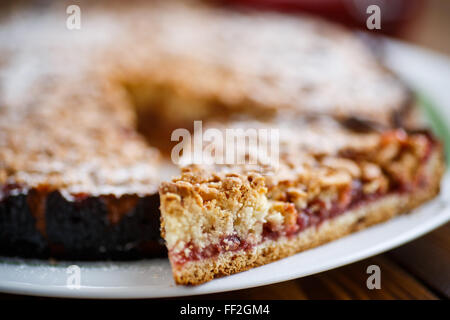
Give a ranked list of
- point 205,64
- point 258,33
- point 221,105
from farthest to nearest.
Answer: point 258,33 → point 205,64 → point 221,105

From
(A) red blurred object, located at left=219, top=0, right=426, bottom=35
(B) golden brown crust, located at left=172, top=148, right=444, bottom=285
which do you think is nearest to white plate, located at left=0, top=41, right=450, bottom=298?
(B) golden brown crust, located at left=172, top=148, right=444, bottom=285

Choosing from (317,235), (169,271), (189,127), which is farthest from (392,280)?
(189,127)

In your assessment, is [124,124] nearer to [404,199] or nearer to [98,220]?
[98,220]

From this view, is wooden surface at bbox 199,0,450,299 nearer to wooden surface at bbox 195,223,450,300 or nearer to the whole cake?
wooden surface at bbox 195,223,450,300

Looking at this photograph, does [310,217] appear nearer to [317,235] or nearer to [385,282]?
[317,235]

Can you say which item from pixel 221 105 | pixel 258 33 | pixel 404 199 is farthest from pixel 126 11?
pixel 404 199

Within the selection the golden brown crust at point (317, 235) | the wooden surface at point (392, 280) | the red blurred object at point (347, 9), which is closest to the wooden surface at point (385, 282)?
the wooden surface at point (392, 280)
